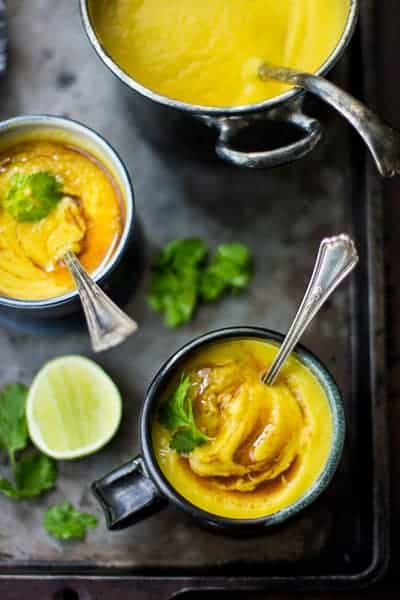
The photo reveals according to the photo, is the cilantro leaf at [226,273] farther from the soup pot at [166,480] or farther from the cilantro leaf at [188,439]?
the cilantro leaf at [188,439]

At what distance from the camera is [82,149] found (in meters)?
1.62

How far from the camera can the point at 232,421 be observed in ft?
4.75

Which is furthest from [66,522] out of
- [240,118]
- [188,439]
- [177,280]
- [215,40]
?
[215,40]

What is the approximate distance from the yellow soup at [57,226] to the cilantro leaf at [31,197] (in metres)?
Answer: 0.01

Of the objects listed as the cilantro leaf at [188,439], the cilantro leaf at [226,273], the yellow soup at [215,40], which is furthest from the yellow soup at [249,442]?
the yellow soup at [215,40]

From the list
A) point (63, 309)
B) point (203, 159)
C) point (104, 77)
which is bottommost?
point (63, 309)

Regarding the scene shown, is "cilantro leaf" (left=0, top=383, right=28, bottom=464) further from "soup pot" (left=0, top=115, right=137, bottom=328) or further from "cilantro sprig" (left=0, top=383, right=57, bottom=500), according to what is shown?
"soup pot" (left=0, top=115, right=137, bottom=328)

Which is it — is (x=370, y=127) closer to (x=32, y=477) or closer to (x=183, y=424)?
(x=183, y=424)

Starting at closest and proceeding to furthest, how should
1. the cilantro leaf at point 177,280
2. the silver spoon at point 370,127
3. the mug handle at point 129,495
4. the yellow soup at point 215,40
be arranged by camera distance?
the silver spoon at point 370,127
the mug handle at point 129,495
the yellow soup at point 215,40
the cilantro leaf at point 177,280

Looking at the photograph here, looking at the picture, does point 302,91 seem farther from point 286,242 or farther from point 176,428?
point 176,428

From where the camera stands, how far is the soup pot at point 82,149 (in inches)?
59.8

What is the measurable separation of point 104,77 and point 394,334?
26.6 inches

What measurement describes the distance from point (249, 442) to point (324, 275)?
26cm

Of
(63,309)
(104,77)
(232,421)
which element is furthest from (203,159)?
(232,421)
